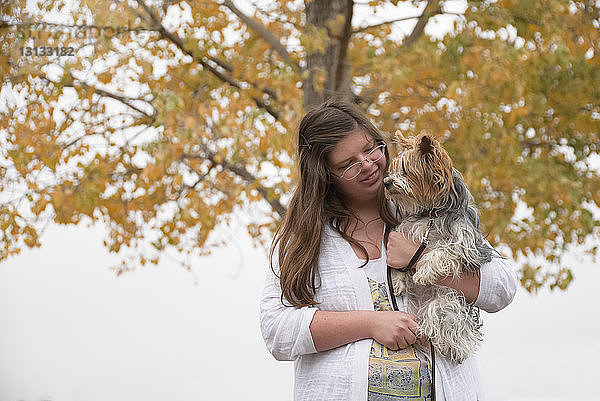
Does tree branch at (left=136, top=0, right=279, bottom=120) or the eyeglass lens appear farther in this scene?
tree branch at (left=136, top=0, right=279, bottom=120)

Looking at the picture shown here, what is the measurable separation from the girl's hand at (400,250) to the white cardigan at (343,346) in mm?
102

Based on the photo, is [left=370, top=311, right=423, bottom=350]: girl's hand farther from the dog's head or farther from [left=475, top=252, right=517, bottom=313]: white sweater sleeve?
the dog's head

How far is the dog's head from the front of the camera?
1.97 meters

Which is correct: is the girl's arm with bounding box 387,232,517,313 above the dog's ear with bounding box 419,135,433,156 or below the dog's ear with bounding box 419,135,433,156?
below

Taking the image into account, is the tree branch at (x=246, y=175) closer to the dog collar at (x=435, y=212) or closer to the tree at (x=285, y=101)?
the tree at (x=285, y=101)

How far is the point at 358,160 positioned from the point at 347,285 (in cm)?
39

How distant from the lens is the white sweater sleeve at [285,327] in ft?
6.52

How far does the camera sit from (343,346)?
200 cm

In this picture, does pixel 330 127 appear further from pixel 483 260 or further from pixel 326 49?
pixel 326 49

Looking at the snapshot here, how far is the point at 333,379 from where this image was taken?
1.99 meters

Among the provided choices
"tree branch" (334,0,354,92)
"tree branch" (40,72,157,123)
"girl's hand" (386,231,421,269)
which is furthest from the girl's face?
"tree branch" (40,72,157,123)

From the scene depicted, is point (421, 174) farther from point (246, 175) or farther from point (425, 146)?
point (246, 175)

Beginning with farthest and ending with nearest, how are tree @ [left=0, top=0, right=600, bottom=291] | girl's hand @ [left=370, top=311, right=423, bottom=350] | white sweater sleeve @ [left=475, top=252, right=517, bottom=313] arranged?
tree @ [left=0, top=0, right=600, bottom=291]
white sweater sleeve @ [left=475, top=252, right=517, bottom=313]
girl's hand @ [left=370, top=311, right=423, bottom=350]

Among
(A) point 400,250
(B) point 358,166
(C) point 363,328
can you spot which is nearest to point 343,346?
(C) point 363,328
